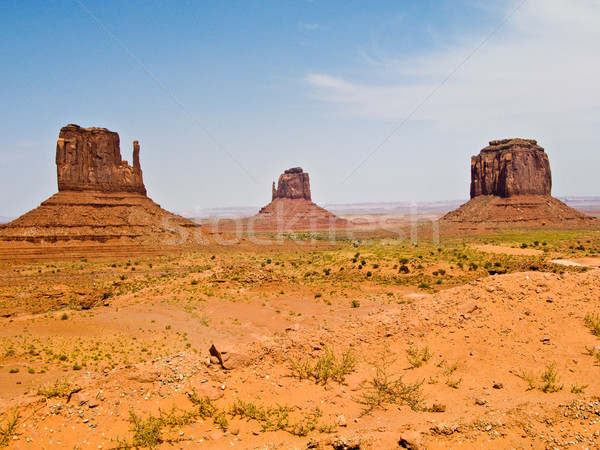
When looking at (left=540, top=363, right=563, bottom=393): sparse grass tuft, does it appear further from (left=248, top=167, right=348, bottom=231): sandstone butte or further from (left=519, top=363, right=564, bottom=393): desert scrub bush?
(left=248, top=167, right=348, bottom=231): sandstone butte

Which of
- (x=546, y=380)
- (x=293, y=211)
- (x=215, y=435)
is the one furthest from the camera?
(x=293, y=211)

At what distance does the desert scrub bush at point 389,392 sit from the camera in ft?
33.9

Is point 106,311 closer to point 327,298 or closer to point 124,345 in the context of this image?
point 124,345

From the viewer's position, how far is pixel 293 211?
15850 centimetres

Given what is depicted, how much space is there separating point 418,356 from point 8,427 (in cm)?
1057

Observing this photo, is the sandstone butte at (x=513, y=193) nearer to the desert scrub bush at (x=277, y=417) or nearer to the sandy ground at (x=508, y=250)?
the sandy ground at (x=508, y=250)

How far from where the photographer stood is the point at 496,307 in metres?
14.2

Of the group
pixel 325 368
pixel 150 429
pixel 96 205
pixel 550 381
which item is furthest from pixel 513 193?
pixel 150 429

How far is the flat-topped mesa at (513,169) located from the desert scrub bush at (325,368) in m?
106

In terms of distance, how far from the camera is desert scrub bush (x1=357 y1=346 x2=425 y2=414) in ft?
33.9

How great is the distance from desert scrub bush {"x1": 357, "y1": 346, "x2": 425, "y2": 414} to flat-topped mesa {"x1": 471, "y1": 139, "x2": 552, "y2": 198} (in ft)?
348

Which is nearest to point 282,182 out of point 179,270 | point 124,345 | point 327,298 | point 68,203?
point 68,203

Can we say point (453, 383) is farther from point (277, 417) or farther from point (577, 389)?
point (277, 417)

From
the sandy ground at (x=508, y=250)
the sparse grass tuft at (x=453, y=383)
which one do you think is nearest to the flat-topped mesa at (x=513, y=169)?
the sandy ground at (x=508, y=250)
